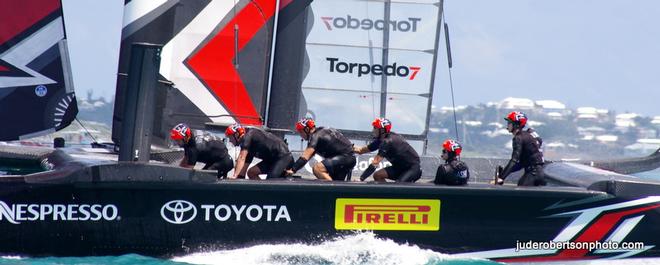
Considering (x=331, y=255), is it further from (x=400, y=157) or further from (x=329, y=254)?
(x=400, y=157)

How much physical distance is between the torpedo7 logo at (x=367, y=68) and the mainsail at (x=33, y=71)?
322cm

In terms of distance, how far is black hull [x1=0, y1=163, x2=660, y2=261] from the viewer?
10.9 meters

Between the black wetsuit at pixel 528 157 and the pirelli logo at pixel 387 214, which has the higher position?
the black wetsuit at pixel 528 157

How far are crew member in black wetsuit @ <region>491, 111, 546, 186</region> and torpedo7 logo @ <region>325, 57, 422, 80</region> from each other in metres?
2.80

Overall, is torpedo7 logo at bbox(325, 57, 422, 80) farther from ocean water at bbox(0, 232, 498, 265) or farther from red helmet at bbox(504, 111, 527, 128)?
ocean water at bbox(0, 232, 498, 265)

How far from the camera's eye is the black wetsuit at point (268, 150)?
39.4ft

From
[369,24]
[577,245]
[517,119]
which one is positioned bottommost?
[577,245]

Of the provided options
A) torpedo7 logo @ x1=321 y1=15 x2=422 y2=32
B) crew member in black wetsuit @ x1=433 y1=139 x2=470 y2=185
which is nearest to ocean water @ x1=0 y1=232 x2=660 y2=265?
crew member in black wetsuit @ x1=433 y1=139 x2=470 y2=185

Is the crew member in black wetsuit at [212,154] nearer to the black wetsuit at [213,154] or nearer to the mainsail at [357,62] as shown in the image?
the black wetsuit at [213,154]

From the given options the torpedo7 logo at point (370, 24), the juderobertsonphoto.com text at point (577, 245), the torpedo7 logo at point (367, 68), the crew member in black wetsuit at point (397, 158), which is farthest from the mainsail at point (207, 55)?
the juderobertsonphoto.com text at point (577, 245)

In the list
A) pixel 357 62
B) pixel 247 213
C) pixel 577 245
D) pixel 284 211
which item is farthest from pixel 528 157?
pixel 357 62

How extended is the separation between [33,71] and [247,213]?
12.0ft

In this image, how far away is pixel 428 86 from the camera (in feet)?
49.9

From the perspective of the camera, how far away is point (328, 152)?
1234 centimetres
